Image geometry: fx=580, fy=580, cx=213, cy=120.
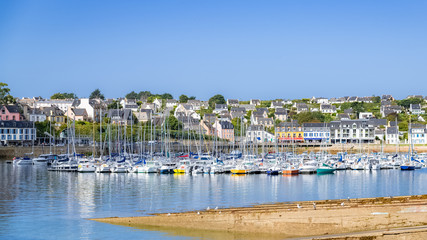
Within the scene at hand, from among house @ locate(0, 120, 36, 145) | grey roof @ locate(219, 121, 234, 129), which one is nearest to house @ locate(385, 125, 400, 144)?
grey roof @ locate(219, 121, 234, 129)

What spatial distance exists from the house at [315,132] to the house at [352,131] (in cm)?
126

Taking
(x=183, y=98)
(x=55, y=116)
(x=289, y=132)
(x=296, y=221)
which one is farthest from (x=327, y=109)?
(x=296, y=221)

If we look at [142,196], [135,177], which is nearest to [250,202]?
[142,196]

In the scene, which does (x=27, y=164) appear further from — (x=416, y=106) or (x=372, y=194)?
(x=416, y=106)

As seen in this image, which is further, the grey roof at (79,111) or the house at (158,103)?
the house at (158,103)

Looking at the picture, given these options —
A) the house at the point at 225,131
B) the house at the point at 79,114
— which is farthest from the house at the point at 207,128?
the house at the point at 79,114

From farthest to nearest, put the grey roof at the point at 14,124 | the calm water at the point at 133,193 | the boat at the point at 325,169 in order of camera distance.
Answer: the grey roof at the point at 14,124 < the boat at the point at 325,169 < the calm water at the point at 133,193

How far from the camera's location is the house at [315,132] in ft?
383

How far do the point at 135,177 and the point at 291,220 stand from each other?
32.8 metres

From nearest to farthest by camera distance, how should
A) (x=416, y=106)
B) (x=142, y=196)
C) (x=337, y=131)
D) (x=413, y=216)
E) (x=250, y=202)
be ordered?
(x=413, y=216)
(x=250, y=202)
(x=142, y=196)
(x=337, y=131)
(x=416, y=106)

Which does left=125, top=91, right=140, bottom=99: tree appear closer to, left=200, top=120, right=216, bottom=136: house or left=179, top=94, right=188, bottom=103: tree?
left=179, top=94, right=188, bottom=103: tree

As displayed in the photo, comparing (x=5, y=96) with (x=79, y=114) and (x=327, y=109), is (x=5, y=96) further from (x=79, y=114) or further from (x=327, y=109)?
(x=327, y=109)

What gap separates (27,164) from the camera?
237ft

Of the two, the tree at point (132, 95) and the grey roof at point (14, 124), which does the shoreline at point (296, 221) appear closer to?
the grey roof at point (14, 124)
